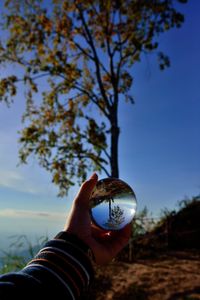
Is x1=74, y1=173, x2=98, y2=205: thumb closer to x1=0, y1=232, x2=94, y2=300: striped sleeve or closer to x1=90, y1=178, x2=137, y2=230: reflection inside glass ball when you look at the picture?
x1=90, y1=178, x2=137, y2=230: reflection inside glass ball

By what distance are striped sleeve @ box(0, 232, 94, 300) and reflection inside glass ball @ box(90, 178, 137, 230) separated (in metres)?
0.42

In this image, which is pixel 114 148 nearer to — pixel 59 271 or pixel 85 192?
pixel 85 192

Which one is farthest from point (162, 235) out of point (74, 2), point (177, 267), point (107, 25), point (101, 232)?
point (101, 232)

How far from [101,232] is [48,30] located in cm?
1364

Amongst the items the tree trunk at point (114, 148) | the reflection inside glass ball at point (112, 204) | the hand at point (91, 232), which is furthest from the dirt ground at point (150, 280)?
the hand at point (91, 232)

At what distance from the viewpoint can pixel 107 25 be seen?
1468cm

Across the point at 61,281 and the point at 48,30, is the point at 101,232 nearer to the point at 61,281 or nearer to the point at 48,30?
the point at 61,281

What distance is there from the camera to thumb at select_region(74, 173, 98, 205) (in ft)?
6.21

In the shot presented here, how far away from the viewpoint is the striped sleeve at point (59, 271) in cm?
133

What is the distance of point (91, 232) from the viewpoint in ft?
6.18

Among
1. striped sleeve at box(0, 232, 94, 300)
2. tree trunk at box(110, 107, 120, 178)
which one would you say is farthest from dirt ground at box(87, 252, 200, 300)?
striped sleeve at box(0, 232, 94, 300)

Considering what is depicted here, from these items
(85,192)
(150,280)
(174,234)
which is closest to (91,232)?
(85,192)

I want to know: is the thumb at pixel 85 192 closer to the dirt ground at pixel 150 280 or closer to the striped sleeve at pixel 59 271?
the striped sleeve at pixel 59 271

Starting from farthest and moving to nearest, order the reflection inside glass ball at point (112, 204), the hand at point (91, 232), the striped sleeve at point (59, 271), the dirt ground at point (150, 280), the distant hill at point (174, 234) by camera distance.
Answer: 1. the distant hill at point (174, 234)
2. the dirt ground at point (150, 280)
3. the reflection inside glass ball at point (112, 204)
4. the hand at point (91, 232)
5. the striped sleeve at point (59, 271)
